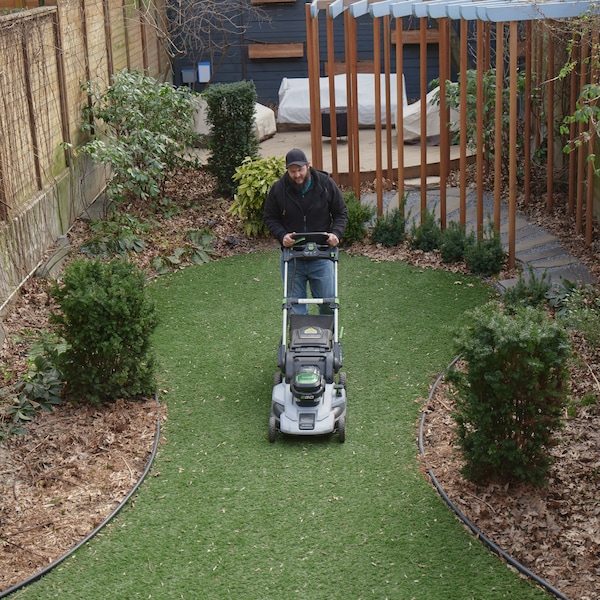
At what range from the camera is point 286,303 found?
7.24 m

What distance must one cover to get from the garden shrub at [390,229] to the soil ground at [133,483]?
11.0 feet

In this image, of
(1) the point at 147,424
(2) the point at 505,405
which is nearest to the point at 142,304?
(1) the point at 147,424

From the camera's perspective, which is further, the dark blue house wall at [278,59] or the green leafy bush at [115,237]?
the dark blue house wall at [278,59]

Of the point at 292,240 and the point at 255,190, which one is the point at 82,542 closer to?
the point at 292,240

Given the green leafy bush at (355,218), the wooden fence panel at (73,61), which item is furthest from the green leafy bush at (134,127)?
the green leafy bush at (355,218)

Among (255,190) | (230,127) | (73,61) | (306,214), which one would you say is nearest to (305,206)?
(306,214)

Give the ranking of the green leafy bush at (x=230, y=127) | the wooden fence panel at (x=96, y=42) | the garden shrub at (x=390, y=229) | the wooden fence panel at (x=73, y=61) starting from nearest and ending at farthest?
the wooden fence panel at (x=73, y=61)
the garden shrub at (x=390, y=229)
the wooden fence panel at (x=96, y=42)
the green leafy bush at (x=230, y=127)

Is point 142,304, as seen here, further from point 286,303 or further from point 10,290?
point 10,290

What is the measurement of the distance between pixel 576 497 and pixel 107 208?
7628mm

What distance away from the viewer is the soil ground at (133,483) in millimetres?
5371

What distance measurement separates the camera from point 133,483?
20.5ft

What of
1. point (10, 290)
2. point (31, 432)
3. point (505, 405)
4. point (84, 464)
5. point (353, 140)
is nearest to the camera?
point (505, 405)

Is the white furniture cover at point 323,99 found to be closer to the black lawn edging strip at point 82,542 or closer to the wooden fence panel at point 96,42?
the wooden fence panel at point 96,42

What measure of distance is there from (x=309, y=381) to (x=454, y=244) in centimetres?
423
